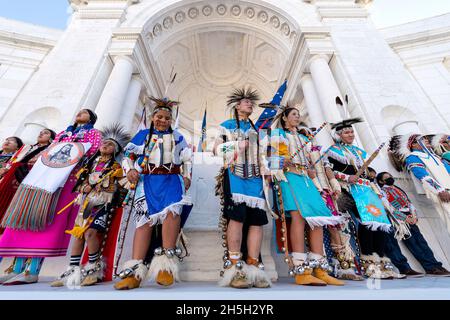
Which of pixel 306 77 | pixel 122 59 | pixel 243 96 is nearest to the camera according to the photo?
pixel 243 96

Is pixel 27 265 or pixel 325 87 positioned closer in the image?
pixel 27 265

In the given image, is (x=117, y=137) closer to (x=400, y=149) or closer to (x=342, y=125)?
(x=342, y=125)

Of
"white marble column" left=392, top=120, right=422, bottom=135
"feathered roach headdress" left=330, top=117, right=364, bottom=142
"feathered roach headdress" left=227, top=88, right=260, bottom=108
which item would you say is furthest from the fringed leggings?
"white marble column" left=392, top=120, right=422, bottom=135

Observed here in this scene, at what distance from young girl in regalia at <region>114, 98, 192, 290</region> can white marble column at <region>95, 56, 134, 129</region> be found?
3.10 meters

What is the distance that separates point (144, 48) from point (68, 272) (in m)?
6.82

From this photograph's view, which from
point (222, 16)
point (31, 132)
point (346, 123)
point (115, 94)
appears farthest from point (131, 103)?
point (346, 123)

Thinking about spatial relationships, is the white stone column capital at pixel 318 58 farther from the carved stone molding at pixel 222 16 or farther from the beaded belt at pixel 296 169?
the beaded belt at pixel 296 169

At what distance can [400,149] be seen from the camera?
3861mm

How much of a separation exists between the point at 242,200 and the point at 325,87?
520 centimetres

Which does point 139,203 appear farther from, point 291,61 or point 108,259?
point 291,61

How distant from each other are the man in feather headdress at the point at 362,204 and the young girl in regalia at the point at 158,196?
2018 mm

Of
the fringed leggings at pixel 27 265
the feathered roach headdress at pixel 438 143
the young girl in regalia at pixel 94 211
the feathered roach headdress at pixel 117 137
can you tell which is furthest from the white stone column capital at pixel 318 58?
the fringed leggings at pixel 27 265

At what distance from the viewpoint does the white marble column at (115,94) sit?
5059mm

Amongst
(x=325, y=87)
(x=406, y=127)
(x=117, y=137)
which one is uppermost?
(x=325, y=87)
